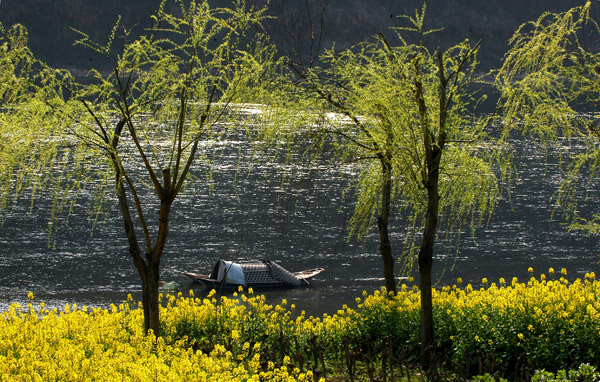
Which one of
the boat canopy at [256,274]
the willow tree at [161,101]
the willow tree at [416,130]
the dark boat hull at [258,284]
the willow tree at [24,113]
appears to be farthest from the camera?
the boat canopy at [256,274]

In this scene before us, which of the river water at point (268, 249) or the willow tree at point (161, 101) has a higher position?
the willow tree at point (161, 101)

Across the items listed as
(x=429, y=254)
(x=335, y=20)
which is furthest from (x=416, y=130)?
(x=335, y=20)

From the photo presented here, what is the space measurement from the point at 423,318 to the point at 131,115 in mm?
5105

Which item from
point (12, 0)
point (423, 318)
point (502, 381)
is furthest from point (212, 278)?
point (12, 0)

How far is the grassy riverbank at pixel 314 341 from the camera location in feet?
24.0

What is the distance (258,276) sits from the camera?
33.1 meters

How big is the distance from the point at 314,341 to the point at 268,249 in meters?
30.9

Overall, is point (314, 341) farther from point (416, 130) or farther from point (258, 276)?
point (258, 276)

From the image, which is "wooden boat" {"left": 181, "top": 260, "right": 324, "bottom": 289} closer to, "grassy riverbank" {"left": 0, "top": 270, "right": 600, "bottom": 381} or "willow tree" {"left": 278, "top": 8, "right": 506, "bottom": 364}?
"grassy riverbank" {"left": 0, "top": 270, "right": 600, "bottom": 381}

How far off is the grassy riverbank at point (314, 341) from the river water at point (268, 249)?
47.8 feet

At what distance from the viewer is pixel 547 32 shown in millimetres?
9758

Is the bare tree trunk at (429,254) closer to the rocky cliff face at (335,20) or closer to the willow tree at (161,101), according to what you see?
the willow tree at (161,101)

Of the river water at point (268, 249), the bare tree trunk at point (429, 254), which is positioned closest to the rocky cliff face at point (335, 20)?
the river water at point (268, 249)

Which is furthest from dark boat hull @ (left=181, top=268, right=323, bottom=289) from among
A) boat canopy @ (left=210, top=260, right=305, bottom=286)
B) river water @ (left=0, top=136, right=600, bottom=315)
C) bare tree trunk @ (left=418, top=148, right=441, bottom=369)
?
bare tree trunk @ (left=418, top=148, right=441, bottom=369)
